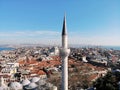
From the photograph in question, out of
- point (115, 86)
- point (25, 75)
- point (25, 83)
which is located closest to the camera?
point (115, 86)

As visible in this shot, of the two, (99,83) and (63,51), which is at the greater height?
(63,51)

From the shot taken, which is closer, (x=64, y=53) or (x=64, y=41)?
(x=64, y=41)

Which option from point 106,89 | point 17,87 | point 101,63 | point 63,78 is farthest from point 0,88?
point 101,63

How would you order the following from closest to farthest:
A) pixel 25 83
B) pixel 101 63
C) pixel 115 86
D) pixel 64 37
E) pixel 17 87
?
1. pixel 64 37
2. pixel 115 86
3. pixel 17 87
4. pixel 25 83
5. pixel 101 63

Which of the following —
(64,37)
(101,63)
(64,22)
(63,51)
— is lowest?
(101,63)

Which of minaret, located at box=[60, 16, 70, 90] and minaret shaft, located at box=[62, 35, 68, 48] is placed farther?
minaret, located at box=[60, 16, 70, 90]

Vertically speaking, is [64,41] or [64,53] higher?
[64,41]

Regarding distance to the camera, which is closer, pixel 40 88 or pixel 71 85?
pixel 40 88

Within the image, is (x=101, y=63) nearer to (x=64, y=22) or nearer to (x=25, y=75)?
(x=25, y=75)

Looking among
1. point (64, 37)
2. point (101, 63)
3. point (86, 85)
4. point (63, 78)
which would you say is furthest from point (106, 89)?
point (101, 63)

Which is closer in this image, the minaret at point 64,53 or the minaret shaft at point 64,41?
the minaret shaft at point 64,41
